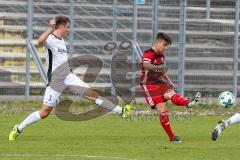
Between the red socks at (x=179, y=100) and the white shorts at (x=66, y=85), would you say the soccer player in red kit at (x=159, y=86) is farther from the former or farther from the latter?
the white shorts at (x=66, y=85)

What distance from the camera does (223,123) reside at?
15.4 m

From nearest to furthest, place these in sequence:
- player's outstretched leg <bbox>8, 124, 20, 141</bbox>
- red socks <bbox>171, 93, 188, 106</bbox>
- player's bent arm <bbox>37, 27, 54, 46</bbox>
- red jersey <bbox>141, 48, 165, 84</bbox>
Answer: player's bent arm <bbox>37, 27, 54, 46</bbox> < player's outstretched leg <bbox>8, 124, 20, 141</bbox> < red socks <bbox>171, 93, 188, 106</bbox> < red jersey <bbox>141, 48, 165, 84</bbox>

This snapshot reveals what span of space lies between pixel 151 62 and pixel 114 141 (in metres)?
1.67

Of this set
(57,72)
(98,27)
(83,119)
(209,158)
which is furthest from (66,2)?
(209,158)

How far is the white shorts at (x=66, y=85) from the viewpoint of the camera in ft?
50.2

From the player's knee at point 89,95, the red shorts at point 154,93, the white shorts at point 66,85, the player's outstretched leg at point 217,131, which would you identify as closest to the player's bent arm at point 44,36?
the white shorts at point 66,85

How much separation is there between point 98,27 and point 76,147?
1261 centimetres

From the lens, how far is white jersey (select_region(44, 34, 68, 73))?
15445 millimetres

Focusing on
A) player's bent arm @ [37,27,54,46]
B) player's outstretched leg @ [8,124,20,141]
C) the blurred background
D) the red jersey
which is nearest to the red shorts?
the red jersey

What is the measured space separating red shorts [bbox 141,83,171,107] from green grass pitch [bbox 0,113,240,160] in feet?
2.45

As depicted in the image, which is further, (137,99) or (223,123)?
(137,99)

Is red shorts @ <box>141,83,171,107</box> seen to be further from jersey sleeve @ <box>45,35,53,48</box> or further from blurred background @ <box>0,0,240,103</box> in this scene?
blurred background @ <box>0,0,240,103</box>

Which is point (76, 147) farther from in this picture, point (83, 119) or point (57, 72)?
point (83, 119)

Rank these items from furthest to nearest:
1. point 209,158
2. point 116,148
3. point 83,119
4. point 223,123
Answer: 1. point 83,119
2. point 223,123
3. point 116,148
4. point 209,158
